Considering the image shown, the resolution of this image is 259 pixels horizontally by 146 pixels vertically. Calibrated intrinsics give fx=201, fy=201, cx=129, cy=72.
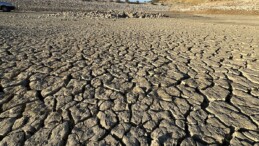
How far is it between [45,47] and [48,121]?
326cm

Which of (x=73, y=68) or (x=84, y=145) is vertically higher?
(x=73, y=68)

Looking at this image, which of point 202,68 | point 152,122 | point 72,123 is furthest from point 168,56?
point 72,123

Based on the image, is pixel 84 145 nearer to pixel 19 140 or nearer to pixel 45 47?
pixel 19 140

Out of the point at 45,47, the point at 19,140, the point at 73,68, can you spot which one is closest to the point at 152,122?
the point at 19,140

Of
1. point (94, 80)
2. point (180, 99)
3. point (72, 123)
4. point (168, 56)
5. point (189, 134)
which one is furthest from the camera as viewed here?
point (168, 56)

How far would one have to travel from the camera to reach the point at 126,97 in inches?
111

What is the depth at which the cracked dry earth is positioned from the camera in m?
2.11

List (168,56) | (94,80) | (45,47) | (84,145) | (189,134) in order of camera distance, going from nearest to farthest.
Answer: (84,145)
(189,134)
(94,80)
(168,56)
(45,47)

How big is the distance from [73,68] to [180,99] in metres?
2.06

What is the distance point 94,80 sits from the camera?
10.9 ft

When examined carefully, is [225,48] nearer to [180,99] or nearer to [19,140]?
[180,99]

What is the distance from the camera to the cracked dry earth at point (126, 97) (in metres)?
2.11

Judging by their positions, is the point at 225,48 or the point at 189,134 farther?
the point at 225,48

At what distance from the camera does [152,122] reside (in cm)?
231
